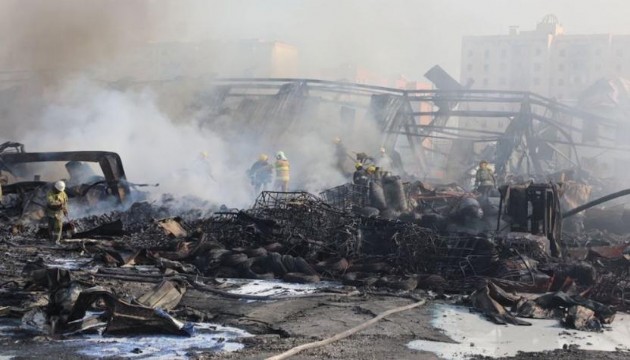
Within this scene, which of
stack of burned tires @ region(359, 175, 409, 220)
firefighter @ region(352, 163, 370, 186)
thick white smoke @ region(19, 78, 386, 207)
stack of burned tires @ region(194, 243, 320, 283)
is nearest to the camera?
stack of burned tires @ region(194, 243, 320, 283)

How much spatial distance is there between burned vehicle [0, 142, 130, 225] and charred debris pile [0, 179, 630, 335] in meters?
1.43

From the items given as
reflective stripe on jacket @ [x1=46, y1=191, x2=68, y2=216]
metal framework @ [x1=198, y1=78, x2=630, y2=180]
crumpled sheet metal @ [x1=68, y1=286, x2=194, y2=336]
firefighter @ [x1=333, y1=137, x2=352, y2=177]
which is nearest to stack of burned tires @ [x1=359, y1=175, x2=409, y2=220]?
reflective stripe on jacket @ [x1=46, y1=191, x2=68, y2=216]

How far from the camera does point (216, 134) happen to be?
85.0 ft

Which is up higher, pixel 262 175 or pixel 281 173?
pixel 281 173

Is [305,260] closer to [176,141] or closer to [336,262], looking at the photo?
[336,262]

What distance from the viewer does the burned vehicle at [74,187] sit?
14523mm

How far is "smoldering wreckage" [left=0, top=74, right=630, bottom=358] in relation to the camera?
24.4 ft

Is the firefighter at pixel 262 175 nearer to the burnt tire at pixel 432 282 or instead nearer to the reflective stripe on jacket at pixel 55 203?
the reflective stripe on jacket at pixel 55 203

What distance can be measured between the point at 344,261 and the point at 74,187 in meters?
7.69

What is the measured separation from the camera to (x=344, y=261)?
1035 centimetres

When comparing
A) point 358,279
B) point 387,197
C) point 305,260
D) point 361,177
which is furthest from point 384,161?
point 358,279

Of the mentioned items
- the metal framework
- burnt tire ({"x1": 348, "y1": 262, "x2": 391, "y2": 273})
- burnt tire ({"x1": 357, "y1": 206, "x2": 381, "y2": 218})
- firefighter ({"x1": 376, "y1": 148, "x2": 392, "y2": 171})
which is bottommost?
burnt tire ({"x1": 348, "y1": 262, "x2": 391, "y2": 273})

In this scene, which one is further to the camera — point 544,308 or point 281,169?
point 281,169

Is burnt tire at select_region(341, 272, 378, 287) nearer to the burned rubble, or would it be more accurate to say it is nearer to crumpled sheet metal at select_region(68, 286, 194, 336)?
the burned rubble
